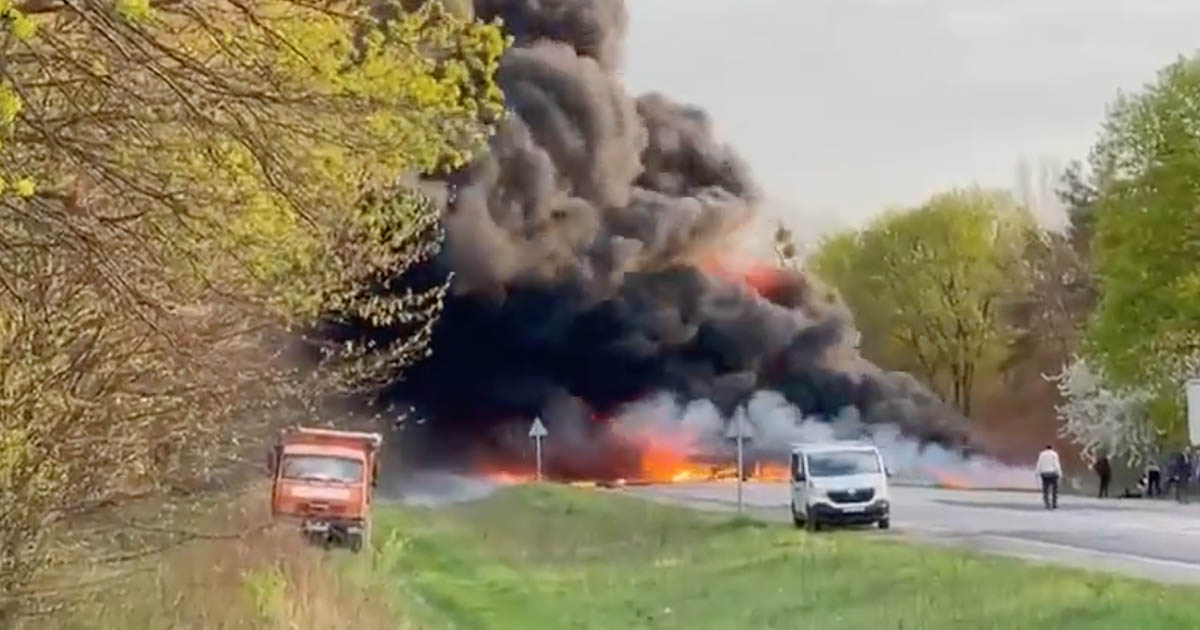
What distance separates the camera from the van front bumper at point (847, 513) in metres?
31.5

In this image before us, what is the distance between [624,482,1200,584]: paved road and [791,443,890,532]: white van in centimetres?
58

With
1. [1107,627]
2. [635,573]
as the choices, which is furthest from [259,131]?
[635,573]

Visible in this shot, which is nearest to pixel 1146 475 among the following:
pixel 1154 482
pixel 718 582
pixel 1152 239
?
pixel 1154 482

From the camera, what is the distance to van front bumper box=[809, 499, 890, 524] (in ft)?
103

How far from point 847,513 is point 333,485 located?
27.5ft

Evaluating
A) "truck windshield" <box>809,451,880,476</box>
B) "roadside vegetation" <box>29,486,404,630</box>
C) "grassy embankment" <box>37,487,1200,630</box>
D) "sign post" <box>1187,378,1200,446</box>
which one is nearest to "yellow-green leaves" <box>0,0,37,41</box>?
"roadside vegetation" <box>29,486,404,630</box>

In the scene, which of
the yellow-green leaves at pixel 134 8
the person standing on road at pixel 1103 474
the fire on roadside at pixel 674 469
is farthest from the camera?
the fire on roadside at pixel 674 469

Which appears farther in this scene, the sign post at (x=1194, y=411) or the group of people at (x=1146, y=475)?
the group of people at (x=1146, y=475)

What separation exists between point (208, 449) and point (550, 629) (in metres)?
9.00

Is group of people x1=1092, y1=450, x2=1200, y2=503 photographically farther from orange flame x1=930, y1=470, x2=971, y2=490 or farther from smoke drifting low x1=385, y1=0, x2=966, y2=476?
smoke drifting low x1=385, y1=0, x2=966, y2=476

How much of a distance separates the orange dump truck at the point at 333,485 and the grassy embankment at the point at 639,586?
1.97ft

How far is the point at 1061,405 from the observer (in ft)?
190

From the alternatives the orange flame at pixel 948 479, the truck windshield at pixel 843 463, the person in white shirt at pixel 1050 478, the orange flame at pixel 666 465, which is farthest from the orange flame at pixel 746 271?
the truck windshield at pixel 843 463

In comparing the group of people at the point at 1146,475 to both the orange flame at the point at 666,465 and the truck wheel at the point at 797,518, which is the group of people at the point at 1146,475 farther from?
the orange flame at the point at 666,465
